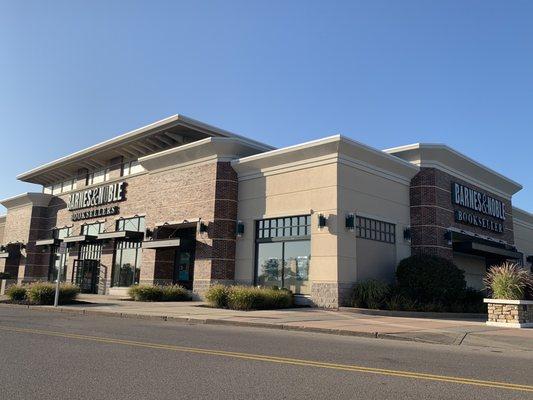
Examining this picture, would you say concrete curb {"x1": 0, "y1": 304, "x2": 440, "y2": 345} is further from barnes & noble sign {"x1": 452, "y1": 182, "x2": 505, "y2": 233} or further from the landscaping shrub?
barnes & noble sign {"x1": 452, "y1": 182, "x2": 505, "y2": 233}

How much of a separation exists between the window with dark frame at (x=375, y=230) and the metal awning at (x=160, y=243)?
30.6 feet

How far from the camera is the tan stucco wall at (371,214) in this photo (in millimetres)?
22016

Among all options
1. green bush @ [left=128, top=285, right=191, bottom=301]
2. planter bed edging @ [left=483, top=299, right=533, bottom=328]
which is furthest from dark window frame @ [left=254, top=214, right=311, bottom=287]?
planter bed edging @ [left=483, top=299, right=533, bottom=328]

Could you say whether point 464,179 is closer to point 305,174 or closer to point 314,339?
point 305,174

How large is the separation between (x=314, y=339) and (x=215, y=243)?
540 inches

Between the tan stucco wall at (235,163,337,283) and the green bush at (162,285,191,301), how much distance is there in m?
2.87

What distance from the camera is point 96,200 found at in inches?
1426

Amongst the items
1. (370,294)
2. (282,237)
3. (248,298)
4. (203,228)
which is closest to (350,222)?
(370,294)

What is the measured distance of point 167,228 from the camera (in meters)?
28.8

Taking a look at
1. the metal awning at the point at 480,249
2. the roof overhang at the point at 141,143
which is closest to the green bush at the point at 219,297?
the roof overhang at the point at 141,143

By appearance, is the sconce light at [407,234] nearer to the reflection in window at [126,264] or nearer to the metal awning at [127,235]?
the metal awning at [127,235]

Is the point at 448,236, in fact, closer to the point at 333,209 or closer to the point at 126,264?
the point at 333,209

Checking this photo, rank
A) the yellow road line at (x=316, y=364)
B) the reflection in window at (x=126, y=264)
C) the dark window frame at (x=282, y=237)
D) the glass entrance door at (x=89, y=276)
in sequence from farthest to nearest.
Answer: the glass entrance door at (x=89, y=276), the reflection in window at (x=126, y=264), the dark window frame at (x=282, y=237), the yellow road line at (x=316, y=364)

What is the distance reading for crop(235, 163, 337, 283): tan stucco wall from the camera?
21875 millimetres
